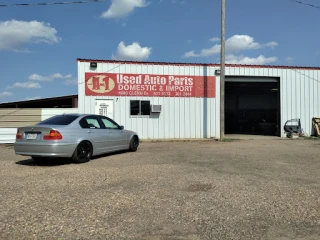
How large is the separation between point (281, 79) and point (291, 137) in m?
3.44

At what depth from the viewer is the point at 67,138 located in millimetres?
8945

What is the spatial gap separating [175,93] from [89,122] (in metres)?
8.90

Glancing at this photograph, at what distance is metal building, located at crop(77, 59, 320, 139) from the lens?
1753cm

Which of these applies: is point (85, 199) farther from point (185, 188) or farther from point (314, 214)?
point (314, 214)

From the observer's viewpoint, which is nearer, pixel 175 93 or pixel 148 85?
pixel 148 85

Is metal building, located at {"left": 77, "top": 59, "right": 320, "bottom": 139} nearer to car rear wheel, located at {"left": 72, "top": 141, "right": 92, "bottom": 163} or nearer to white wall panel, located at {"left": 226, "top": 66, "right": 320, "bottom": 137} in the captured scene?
white wall panel, located at {"left": 226, "top": 66, "right": 320, "bottom": 137}

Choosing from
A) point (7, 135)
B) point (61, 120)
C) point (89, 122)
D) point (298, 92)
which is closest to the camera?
point (61, 120)

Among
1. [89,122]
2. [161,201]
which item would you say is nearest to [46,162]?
[89,122]

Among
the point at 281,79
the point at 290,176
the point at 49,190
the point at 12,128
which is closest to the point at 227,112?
the point at 281,79

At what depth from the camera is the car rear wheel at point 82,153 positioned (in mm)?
9141

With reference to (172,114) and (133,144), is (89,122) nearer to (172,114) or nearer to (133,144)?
(133,144)

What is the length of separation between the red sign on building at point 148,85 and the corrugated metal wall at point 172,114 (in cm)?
22

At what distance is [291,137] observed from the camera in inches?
744

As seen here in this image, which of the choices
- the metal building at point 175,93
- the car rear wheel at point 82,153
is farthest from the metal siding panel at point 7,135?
the car rear wheel at point 82,153
